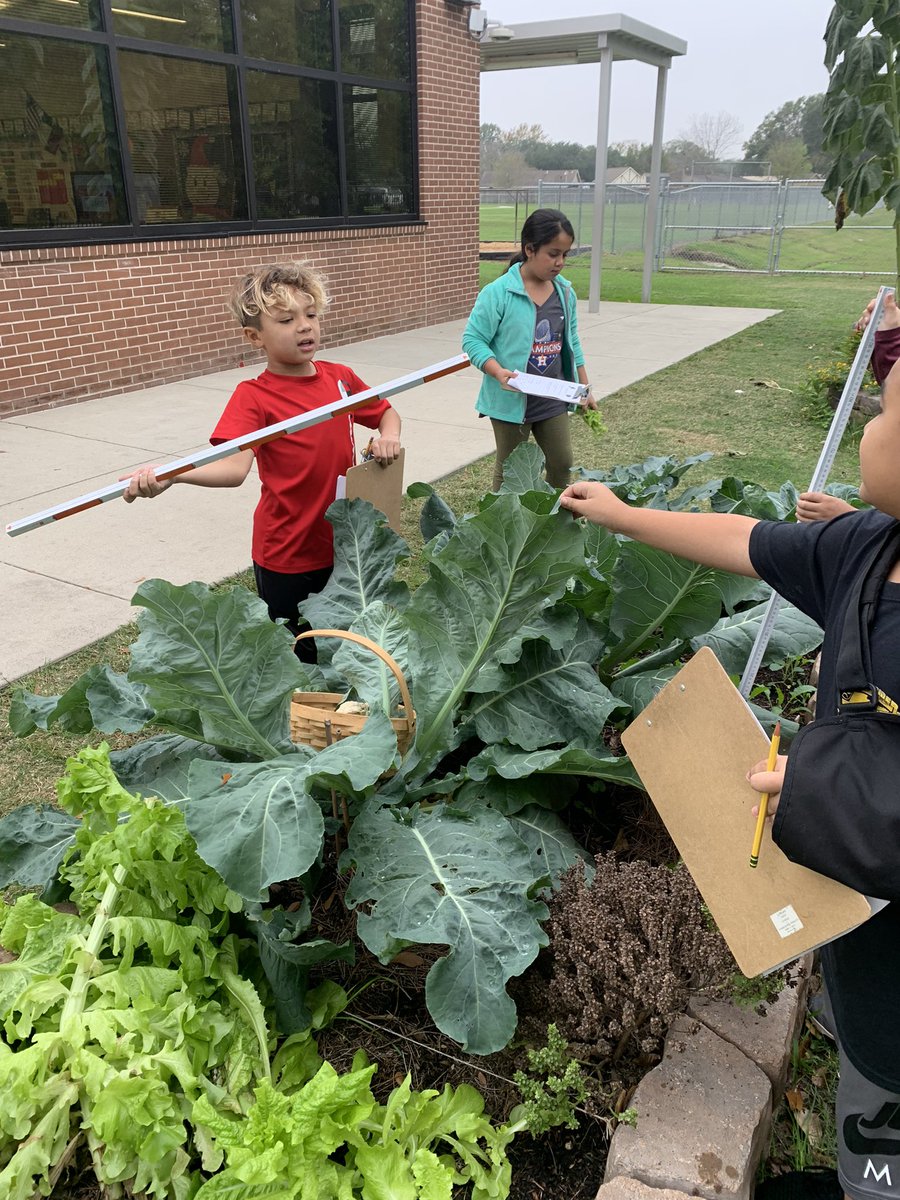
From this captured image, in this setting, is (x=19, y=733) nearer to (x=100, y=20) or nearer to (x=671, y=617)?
(x=671, y=617)

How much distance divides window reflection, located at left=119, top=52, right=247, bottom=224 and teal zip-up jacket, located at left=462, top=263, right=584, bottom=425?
15.8ft

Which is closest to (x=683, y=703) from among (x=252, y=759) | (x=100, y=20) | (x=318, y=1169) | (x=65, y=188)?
(x=318, y=1169)

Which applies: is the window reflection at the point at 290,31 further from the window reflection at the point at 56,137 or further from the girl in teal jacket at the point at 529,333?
the girl in teal jacket at the point at 529,333

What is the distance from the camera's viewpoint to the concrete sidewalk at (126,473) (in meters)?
4.25

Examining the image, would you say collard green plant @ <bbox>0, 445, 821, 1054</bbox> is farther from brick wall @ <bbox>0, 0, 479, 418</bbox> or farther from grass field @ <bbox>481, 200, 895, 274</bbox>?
grass field @ <bbox>481, 200, 895, 274</bbox>

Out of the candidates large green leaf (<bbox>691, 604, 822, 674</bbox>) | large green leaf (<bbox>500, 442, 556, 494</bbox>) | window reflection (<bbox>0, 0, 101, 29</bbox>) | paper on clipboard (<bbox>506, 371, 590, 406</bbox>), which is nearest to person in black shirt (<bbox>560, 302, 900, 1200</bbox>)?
large green leaf (<bbox>691, 604, 822, 674</bbox>)

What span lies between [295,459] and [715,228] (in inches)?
1120

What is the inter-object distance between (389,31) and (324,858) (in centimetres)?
1083

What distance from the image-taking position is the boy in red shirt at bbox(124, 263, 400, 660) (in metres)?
2.86

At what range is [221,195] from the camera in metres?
8.93

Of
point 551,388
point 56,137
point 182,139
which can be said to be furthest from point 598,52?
point 551,388

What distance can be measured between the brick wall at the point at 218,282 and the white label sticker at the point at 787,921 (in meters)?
7.39

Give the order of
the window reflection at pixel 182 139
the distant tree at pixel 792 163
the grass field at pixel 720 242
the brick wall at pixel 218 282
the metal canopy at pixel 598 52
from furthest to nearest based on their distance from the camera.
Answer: the distant tree at pixel 792 163
the grass field at pixel 720 242
the metal canopy at pixel 598 52
the window reflection at pixel 182 139
the brick wall at pixel 218 282

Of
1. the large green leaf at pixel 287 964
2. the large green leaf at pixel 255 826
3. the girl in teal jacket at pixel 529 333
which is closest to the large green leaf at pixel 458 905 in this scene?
the large green leaf at pixel 287 964
